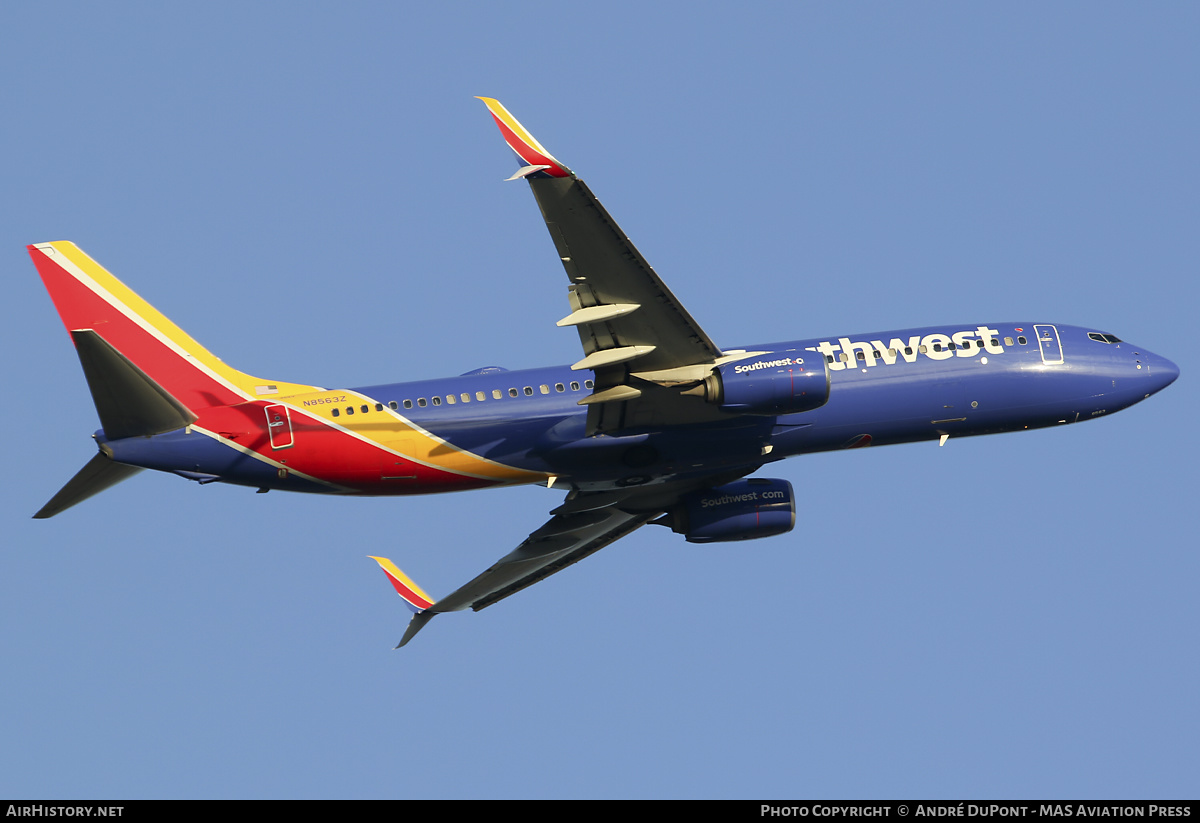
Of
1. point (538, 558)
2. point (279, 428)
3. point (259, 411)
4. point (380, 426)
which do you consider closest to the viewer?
point (279, 428)

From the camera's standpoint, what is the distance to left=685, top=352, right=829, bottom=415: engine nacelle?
39500 millimetres

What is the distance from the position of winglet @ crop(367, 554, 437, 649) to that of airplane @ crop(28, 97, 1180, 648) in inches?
247

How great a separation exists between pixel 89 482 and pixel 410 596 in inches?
527

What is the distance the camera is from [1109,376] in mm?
45906

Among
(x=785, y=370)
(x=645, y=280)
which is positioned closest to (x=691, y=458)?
(x=785, y=370)

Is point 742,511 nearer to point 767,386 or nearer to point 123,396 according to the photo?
point 767,386

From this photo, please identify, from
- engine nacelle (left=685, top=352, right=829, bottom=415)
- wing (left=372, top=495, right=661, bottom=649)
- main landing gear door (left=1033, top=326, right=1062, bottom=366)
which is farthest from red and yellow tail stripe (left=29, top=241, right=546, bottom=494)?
main landing gear door (left=1033, top=326, right=1062, bottom=366)

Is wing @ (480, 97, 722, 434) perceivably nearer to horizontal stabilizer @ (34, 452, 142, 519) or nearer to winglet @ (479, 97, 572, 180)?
winglet @ (479, 97, 572, 180)

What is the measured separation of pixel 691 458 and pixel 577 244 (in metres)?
9.62

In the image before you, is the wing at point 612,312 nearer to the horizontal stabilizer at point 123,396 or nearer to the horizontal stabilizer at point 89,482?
the horizontal stabilizer at point 123,396

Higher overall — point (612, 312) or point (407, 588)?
point (612, 312)

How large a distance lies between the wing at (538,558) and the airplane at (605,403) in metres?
0.64

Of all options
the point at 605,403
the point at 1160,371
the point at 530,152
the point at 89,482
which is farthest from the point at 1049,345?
the point at 89,482

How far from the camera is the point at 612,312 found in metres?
36.7
